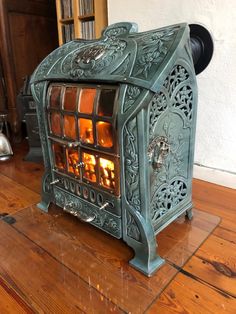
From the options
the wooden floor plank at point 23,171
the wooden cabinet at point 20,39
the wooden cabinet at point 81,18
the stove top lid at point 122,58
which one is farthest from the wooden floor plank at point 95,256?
the wooden cabinet at point 20,39

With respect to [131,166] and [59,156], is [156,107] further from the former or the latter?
[59,156]

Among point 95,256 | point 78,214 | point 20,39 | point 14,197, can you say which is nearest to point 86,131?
point 78,214

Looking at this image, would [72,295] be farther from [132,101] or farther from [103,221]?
[132,101]

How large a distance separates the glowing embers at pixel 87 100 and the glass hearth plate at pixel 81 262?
0.49 metres

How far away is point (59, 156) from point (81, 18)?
113cm

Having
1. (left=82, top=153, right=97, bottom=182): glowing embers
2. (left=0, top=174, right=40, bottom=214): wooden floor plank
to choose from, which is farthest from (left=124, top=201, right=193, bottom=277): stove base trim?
(left=0, top=174, right=40, bottom=214): wooden floor plank

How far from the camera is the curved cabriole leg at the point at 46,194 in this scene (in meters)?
1.13

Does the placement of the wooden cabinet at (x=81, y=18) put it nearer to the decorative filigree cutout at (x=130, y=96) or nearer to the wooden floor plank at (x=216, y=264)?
the decorative filigree cutout at (x=130, y=96)

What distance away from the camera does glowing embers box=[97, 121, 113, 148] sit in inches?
31.1

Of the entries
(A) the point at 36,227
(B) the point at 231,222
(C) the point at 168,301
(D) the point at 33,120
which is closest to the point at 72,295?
(C) the point at 168,301

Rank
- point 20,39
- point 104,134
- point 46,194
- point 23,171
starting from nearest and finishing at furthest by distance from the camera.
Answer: point 104,134
point 46,194
point 23,171
point 20,39

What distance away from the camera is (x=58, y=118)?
0.96m

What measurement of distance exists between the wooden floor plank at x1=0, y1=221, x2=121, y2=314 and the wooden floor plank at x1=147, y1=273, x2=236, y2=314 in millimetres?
133

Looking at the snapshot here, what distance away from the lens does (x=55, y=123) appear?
989mm
